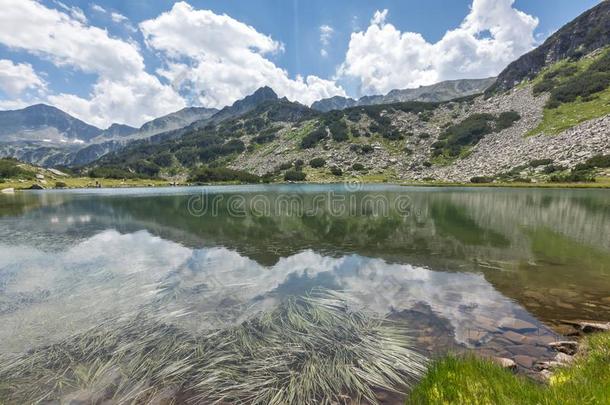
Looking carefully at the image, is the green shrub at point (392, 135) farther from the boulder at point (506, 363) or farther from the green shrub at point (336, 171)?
the boulder at point (506, 363)

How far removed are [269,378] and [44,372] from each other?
6023mm

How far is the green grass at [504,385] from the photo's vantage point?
17.4 feet

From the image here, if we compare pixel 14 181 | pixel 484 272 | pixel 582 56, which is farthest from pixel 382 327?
pixel 582 56

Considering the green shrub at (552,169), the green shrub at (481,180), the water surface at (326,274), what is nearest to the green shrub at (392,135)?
the green shrub at (481,180)

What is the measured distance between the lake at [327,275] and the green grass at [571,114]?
372ft

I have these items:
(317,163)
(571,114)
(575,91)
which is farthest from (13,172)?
(575,91)

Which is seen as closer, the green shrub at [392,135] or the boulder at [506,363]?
the boulder at [506,363]

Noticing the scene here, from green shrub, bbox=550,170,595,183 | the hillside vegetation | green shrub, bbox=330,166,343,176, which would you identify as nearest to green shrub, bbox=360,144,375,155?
green shrub, bbox=330,166,343,176

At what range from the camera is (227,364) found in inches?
326

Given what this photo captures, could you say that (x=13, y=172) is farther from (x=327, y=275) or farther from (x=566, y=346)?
(x=566, y=346)

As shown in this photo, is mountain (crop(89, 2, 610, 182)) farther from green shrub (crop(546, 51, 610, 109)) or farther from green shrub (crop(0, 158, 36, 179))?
green shrub (crop(0, 158, 36, 179))

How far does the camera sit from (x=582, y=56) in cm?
17338

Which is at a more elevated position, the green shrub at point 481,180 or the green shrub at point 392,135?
the green shrub at point 392,135

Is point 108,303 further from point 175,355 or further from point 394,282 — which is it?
point 394,282
